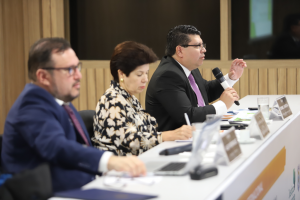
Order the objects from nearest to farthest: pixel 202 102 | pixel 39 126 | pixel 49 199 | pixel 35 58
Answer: pixel 49 199 < pixel 39 126 < pixel 35 58 < pixel 202 102

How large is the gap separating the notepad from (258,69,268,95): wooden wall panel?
422 cm

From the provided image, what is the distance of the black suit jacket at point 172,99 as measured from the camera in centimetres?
270

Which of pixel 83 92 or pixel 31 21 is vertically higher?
pixel 31 21

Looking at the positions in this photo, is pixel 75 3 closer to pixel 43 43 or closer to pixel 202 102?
pixel 202 102

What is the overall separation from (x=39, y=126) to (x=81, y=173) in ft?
0.88

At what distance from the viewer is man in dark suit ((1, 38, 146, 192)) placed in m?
1.39

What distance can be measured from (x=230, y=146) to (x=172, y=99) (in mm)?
1179

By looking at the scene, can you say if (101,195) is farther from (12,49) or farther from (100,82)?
(12,49)

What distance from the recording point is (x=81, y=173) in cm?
154

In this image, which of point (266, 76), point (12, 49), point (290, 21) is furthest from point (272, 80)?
point (12, 49)

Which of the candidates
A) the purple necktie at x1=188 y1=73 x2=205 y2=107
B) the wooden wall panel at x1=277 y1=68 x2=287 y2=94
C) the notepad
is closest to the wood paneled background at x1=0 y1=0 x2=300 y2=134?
the wooden wall panel at x1=277 y1=68 x2=287 y2=94

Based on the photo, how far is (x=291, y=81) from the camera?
5039mm

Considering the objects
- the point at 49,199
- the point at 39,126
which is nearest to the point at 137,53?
the point at 39,126

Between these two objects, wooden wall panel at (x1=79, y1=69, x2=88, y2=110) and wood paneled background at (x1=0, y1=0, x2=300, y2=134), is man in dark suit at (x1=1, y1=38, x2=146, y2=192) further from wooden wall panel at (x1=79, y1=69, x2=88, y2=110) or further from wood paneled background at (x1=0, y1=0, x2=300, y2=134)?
wooden wall panel at (x1=79, y1=69, x2=88, y2=110)
